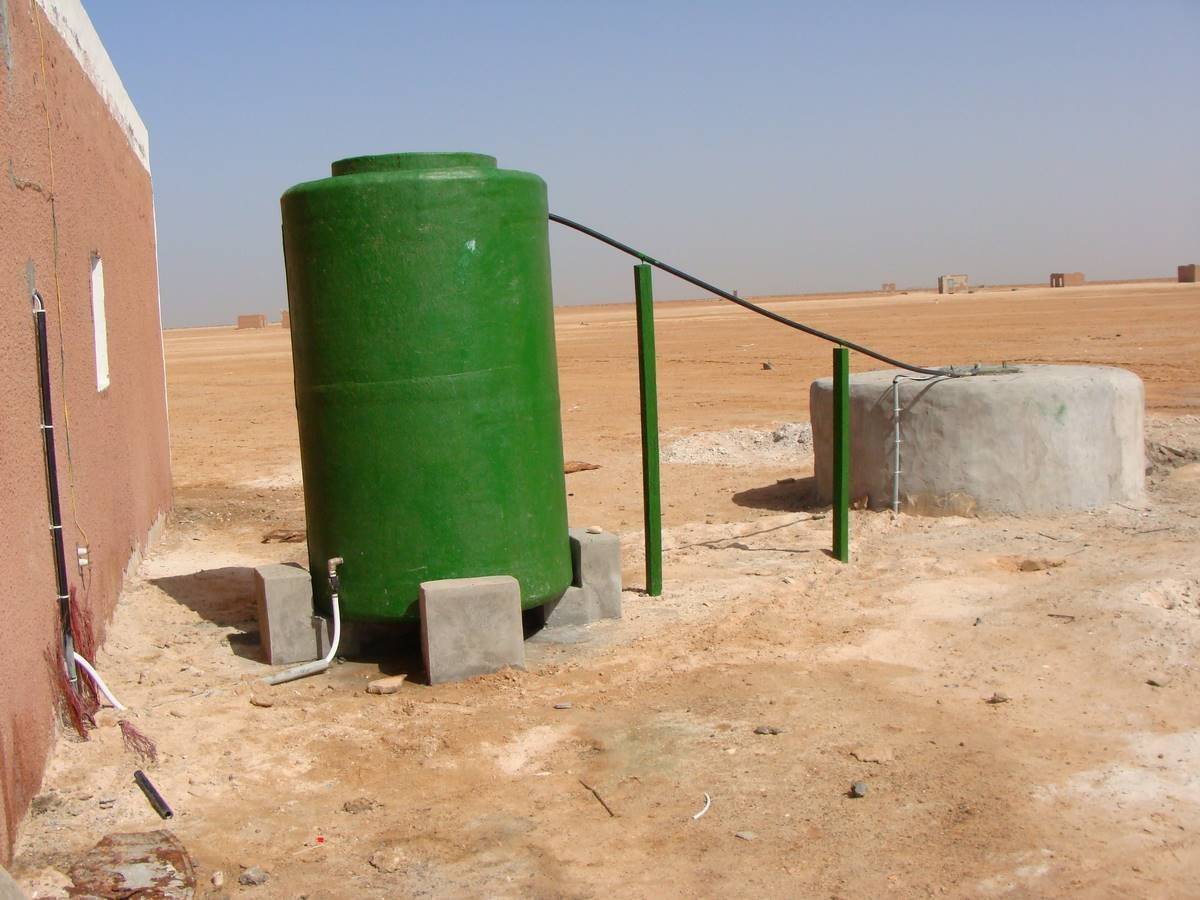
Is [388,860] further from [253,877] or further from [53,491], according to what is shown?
[53,491]

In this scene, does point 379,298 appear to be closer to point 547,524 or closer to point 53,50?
point 547,524

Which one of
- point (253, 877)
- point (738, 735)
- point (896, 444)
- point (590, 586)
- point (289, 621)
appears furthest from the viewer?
point (896, 444)

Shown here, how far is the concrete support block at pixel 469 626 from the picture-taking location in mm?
5418

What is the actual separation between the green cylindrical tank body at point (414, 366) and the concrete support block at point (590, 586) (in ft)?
2.01

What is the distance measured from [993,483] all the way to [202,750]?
5.37 m

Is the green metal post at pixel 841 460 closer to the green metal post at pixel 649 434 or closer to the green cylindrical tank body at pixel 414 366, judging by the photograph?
the green metal post at pixel 649 434

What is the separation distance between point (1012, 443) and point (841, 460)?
1.43 m

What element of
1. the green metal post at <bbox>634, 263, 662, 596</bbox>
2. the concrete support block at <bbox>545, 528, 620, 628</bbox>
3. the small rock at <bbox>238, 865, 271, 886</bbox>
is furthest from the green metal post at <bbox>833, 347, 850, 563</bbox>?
the small rock at <bbox>238, 865, 271, 886</bbox>

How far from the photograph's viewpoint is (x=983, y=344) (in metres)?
26.3

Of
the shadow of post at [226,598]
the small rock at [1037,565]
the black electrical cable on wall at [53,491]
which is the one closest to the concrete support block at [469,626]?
the shadow of post at [226,598]

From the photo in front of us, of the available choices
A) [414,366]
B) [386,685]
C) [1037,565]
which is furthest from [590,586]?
[1037,565]

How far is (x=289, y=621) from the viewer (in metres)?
5.87

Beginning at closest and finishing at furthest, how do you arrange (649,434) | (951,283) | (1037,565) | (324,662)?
1. (324,662)
2. (649,434)
3. (1037,565)
4. (951,283)

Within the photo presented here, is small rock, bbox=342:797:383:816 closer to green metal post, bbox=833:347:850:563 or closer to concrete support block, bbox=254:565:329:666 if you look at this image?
concrete support block, bbox=254:565:329:666
